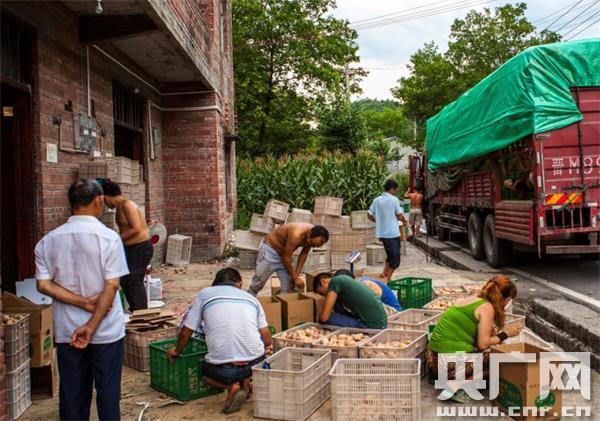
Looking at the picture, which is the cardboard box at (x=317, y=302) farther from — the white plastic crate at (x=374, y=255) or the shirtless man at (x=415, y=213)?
the shirtless man at (x=415, y=213)

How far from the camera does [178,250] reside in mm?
12664


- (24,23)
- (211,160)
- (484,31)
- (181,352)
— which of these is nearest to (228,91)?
(211,160)

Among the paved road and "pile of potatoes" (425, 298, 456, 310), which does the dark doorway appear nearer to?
"pile of potatoes" (425, 298, 456, 310)

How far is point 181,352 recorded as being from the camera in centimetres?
492

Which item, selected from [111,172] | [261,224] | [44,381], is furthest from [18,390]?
[261,224]

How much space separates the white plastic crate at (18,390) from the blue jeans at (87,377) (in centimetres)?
94

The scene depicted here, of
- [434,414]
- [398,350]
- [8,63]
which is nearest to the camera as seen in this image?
[434,414]

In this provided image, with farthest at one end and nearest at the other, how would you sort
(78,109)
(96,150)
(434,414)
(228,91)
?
(228,91) → (96,150) → (78,109) → (434,414)

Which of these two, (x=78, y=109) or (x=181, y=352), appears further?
(x=78, y=109)

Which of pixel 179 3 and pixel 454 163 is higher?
pixel 179 3

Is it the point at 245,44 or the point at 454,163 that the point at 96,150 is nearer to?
the point at 454,163

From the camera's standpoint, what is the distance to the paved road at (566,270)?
30.2 feet

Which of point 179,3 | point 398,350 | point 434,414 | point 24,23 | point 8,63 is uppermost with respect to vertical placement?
point 179,3

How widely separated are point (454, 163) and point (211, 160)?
18.5 feet
